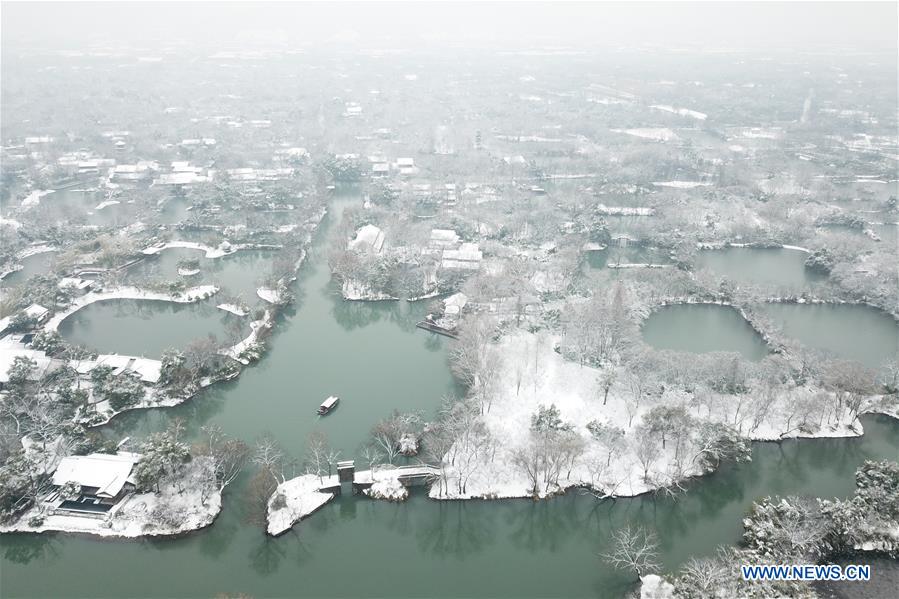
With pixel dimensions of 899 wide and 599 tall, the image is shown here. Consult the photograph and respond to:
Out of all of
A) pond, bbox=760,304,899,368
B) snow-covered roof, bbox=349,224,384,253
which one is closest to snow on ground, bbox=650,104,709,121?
pond, bbox=760,304,899,368

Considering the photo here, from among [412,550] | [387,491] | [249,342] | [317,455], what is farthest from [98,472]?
[412,550]

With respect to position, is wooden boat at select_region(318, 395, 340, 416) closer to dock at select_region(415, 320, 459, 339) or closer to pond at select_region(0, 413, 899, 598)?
pond at select_region(0, 413, 899, 598)

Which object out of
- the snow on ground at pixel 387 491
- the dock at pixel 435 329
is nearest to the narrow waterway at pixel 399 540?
the snow on ground at pixel 387 491

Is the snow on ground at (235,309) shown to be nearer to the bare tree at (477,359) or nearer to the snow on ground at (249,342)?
the snow on ground at (249,342)

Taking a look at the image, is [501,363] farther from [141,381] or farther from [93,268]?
[93,268]

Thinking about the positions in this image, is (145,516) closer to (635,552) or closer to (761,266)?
(635,552)

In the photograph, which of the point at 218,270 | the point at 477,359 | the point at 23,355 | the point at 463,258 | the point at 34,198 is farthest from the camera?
the point at 34,198

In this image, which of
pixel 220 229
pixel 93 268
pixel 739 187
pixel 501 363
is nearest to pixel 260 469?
pixel 501 363
